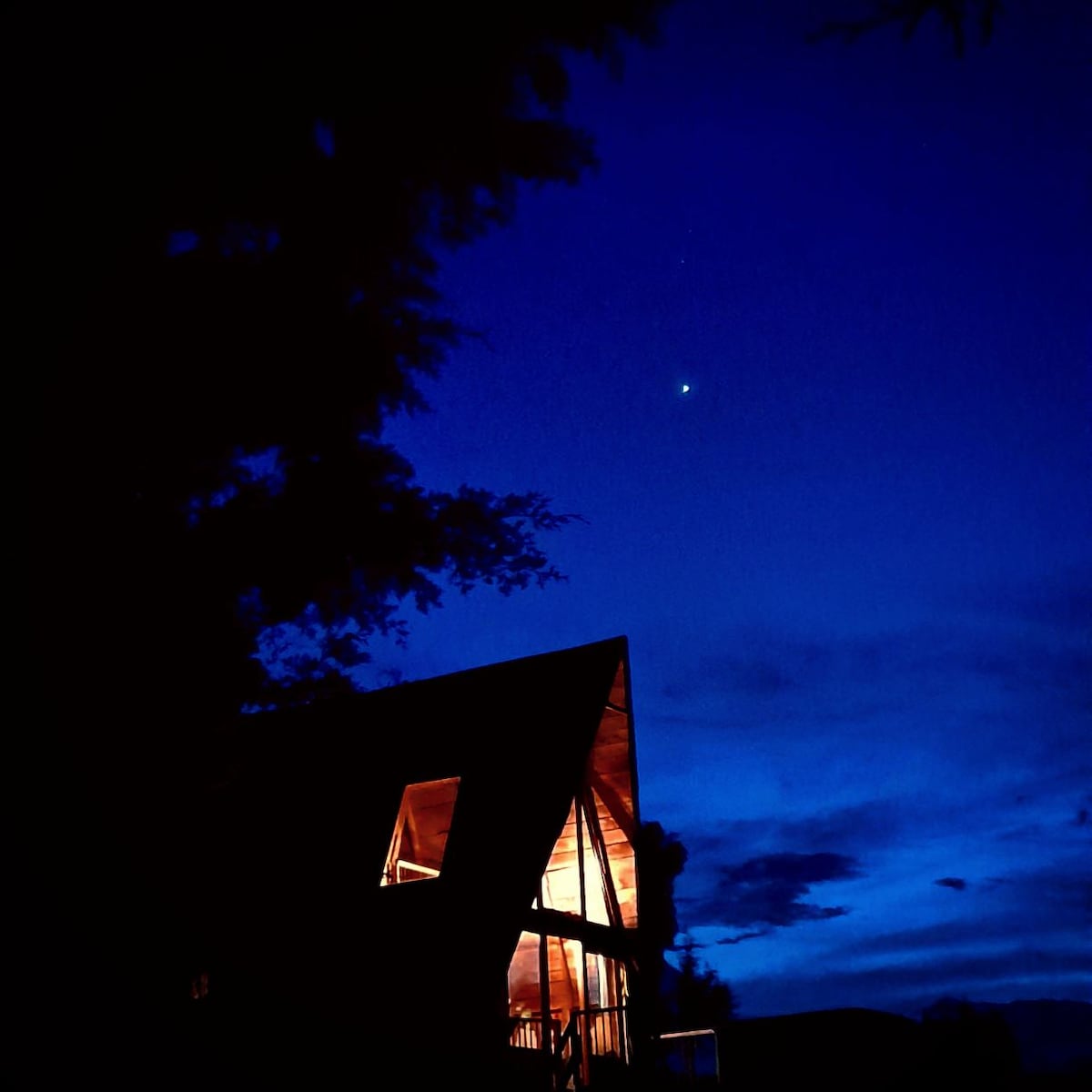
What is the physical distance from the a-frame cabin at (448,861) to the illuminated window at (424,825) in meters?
0.03

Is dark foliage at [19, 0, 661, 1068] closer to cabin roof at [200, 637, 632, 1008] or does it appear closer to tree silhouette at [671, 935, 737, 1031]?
cabin roof at [200, 637, 632, 1008]

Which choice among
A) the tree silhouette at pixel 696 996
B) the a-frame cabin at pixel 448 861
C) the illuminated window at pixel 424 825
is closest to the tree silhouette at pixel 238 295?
the a-frame cabin at pixel 448 861

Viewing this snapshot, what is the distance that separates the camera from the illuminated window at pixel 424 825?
1505 cm

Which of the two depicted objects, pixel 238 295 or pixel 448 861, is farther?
pixel 448 861

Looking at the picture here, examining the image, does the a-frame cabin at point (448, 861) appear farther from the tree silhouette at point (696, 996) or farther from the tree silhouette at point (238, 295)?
the tree silhouette at point (696, 996)

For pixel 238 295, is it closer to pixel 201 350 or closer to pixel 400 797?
pixel 201 350

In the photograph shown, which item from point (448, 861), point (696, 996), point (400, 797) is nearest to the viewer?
point (448, 861)

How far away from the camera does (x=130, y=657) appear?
27.6ft

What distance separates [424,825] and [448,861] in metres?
2.53

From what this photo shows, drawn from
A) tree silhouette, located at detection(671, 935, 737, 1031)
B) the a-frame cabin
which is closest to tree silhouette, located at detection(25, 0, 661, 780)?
the a-frame cabin

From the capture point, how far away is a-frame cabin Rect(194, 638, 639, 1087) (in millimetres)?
11961

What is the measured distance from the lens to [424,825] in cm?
1541

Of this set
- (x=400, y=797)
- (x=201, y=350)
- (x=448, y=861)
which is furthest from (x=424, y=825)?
(x=201, y=350)

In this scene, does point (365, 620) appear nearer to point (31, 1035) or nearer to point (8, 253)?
point (8, 253)
